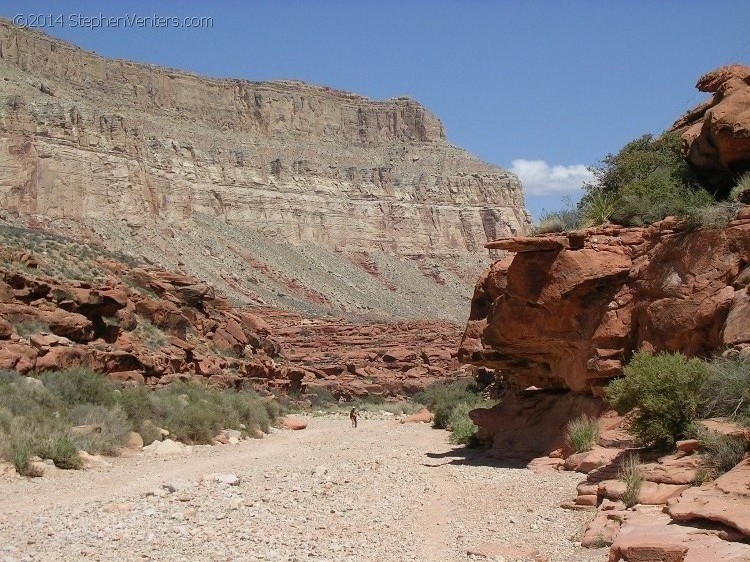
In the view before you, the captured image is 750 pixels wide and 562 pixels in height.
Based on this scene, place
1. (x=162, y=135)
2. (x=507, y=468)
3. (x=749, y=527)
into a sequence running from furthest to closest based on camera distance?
(x=162, y=135)
(x=507, y=468)
(x=749, y=527)

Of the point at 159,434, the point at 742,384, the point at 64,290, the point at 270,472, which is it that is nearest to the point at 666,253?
the point at 742,384

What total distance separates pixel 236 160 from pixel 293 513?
338 feet

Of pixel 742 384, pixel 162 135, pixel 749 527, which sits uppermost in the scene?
pixel 162 135

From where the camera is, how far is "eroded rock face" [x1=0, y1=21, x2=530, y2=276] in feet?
270

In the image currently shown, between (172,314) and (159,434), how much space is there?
44.3 feet

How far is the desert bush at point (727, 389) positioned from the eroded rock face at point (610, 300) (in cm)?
60

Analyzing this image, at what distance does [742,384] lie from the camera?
1047 cm

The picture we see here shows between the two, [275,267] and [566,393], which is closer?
[566,393]

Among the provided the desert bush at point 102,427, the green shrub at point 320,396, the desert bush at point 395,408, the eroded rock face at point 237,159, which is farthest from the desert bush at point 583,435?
the eroded rock face at point 237,159

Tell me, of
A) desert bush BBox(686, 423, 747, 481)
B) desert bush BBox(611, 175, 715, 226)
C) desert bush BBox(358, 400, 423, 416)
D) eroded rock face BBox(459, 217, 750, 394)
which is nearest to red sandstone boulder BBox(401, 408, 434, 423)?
desert bush BBox(358, 400, 423, 416)

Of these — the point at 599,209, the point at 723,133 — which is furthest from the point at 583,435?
the point at 723,133

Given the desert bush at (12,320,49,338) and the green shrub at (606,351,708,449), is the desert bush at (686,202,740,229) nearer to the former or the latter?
the green shrub at (606,351,708,449)

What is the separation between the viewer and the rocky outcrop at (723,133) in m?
14.0

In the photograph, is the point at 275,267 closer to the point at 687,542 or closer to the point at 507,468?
the point at 507,468
